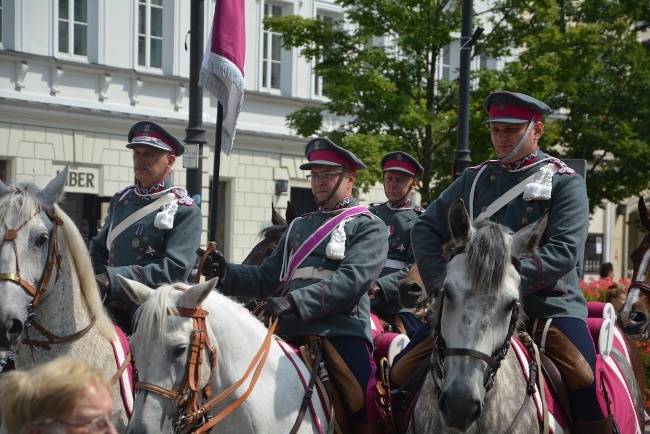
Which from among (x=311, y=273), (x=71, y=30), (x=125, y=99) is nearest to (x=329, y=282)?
(x=311, y=273)

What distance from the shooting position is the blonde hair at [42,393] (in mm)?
3025

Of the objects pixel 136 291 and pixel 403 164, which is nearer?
pixel 136 291

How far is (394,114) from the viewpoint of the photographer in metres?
19.2

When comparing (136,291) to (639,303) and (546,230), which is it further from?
(639,303)

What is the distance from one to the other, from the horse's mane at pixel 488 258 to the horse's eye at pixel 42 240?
7.85 feet

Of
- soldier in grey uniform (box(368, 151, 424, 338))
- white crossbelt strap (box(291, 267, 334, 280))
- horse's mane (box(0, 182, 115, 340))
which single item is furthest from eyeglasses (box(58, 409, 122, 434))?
soldier in grey uniform (box(368, 151, 424, 338))

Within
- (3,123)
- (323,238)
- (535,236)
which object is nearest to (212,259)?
(323,238)

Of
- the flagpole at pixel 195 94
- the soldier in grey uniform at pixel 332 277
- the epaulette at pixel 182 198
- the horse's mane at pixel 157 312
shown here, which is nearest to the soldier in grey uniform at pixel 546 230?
the soldier in grey uniform at pixel 332 277

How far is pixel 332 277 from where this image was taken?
634 centimetres

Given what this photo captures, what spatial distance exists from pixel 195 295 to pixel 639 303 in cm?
499

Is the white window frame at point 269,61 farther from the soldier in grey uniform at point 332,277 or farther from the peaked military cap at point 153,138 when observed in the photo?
the soldier in grey uniform at point 332,277

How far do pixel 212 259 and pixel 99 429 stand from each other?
3296 mm

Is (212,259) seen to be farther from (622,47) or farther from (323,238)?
(622,47)

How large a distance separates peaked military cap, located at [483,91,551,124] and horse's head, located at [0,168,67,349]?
2607mm
